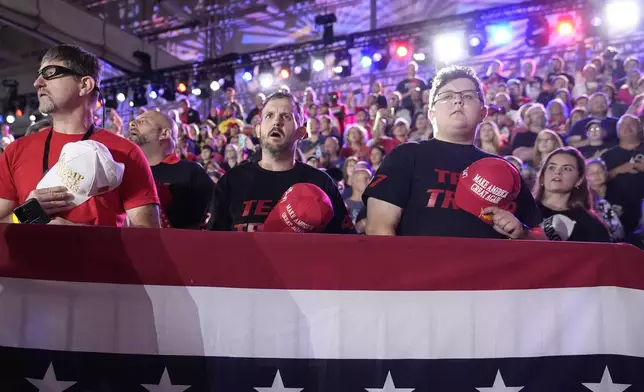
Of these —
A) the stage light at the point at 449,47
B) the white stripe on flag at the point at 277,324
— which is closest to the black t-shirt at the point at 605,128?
the stage light at the point at 449,47

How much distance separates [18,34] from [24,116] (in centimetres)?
257

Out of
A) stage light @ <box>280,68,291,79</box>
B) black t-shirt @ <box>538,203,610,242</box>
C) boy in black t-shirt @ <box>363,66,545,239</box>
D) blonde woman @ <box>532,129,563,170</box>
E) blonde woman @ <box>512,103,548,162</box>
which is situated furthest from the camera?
stage light @ <box>280,68,291,79</box>

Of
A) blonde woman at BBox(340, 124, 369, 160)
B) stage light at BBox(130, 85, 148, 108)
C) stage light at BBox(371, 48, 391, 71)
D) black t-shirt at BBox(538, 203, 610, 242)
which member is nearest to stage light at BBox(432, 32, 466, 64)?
stage light at BBox(371, 48, 391, 71)

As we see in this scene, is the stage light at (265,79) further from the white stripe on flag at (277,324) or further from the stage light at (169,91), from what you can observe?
the white stripe on flag at (277,324)

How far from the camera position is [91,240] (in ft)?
6.47

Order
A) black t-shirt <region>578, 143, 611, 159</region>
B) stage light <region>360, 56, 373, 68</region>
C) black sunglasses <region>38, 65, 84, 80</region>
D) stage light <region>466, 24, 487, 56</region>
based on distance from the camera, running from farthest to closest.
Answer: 1. stage light <region>360, 56, 373, 68</region>
2. stage light <region>466, 24, 487, 56</region>
3. black t-shirt <region>578, 143, 611, 159</region>
4. black sunglasses <region>38, 65, 84, 80</region>

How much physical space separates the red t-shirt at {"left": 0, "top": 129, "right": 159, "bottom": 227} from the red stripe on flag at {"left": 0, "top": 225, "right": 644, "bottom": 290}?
0.57 m

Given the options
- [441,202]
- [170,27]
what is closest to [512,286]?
[441,202]

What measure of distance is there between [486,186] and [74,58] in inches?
75.3

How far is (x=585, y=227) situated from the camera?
3.72m

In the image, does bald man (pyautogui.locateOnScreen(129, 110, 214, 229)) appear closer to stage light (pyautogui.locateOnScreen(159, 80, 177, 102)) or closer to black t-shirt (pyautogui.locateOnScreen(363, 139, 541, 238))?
black t-shirt (pyautogui.locateOnScreen(363, 139, 541, 238))

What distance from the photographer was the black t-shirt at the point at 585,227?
369 cm

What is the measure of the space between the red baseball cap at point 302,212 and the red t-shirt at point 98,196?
632mm

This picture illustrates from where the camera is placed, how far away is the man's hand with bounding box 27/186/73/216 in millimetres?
2240
